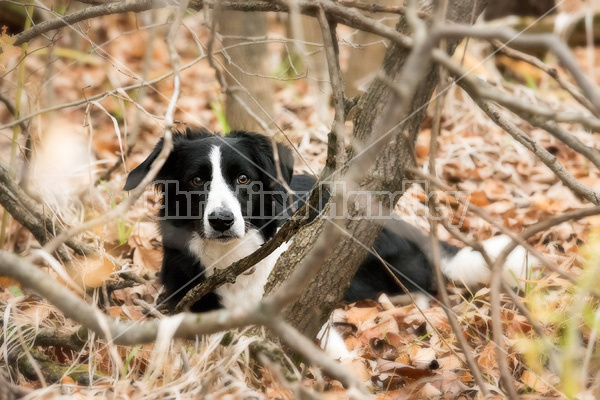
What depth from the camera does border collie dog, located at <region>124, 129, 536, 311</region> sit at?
333 centimetres

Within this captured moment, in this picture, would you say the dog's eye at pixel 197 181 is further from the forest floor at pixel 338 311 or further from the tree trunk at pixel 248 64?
the tree trunk at pixel 248 64

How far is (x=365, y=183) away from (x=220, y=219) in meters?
0.97

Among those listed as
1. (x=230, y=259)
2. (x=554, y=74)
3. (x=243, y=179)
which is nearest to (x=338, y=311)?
(x=230, y=259)

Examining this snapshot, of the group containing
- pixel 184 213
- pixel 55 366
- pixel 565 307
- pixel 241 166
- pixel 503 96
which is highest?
pixel 503 96

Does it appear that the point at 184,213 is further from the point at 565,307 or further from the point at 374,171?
the point at 565,307

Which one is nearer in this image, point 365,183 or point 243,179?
point 365,183

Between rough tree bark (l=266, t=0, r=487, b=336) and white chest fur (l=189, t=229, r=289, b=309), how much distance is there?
0.89m

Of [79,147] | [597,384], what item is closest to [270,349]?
[597,384]

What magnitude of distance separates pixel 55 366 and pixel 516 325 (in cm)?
218

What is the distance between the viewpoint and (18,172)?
381cm

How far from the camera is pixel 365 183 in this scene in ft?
8.13

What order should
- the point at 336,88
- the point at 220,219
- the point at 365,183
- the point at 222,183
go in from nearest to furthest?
1. the point at 336,88
2. the point at 365,183
3. the point at 220,219
4. the point at 222,183

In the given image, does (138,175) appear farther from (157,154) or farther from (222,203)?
(222,203)

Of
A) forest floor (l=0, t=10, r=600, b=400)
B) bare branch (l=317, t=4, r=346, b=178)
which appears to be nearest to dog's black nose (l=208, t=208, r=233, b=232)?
forest floor (l=0, t=10, r=600, b=400)
